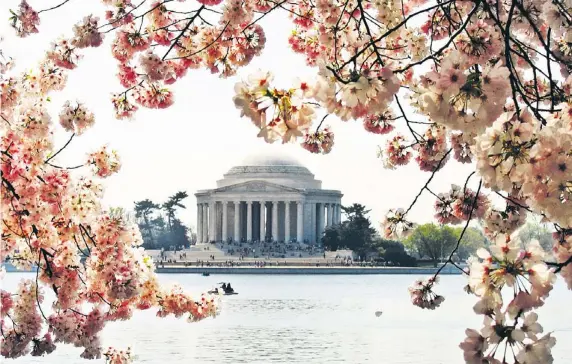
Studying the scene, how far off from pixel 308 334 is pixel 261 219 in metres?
91.6

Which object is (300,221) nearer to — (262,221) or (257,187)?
(257,187)

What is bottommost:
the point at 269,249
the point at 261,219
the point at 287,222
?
the point at 269,249

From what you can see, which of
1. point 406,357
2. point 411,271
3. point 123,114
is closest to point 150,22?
point 123,114

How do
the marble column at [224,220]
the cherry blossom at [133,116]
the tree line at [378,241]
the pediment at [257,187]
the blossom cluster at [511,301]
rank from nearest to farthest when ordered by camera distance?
the blossom cluster at [511,301]
the cherry blossom at [133,116]
the tree line at [378,241]
the pediment at [257,187]
the marble column at [224,220]

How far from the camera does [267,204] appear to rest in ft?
426

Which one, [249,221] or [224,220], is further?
[224,220]

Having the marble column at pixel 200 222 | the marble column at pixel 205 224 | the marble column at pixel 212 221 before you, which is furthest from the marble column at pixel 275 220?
the marble column at pixel 200 222

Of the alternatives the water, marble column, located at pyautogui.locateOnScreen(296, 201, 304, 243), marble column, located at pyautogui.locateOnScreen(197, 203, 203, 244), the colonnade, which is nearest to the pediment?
the colonnade

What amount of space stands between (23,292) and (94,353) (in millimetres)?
883

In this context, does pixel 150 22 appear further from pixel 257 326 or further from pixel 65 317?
pixel 257 326

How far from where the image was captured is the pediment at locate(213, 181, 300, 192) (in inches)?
4884

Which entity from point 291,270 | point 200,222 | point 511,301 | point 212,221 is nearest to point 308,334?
point 511,301

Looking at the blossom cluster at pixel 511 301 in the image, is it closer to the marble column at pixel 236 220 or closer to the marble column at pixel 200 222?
the marble column at pixel 236 220

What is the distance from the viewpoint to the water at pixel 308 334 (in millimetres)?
31297
